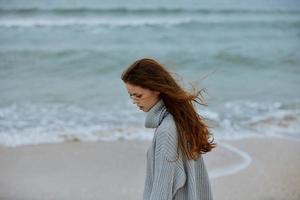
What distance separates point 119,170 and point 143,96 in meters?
Result: 3.50

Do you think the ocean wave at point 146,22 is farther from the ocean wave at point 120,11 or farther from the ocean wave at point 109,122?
the ocean wave at point 109,122

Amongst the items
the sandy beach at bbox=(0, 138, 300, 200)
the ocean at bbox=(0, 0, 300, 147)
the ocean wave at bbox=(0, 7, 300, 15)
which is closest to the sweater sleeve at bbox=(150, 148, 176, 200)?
the ocean at bbox=(0, 0, 300, 147)

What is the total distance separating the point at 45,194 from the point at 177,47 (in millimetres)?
10826

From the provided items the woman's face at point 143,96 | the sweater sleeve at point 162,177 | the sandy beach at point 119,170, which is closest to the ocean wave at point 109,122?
the sandy beach at point 119,170

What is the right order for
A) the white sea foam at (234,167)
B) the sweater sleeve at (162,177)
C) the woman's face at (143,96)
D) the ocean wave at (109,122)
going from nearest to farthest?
the sweater sleeve at (162,177)
the woman's face at (143,96)
the white sea foam at (234,167)
the ocean wave at (109,122)

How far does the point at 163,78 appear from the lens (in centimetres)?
233

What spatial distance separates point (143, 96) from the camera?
92.6 inches

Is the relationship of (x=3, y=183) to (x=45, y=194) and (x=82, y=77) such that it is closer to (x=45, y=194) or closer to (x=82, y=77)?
(x=45, y=194)

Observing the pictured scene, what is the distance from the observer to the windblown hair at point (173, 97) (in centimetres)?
231

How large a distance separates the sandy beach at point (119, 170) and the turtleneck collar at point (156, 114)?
288 cm

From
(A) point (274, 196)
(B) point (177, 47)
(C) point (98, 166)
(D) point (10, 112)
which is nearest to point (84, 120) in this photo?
(D) point (10, 112)

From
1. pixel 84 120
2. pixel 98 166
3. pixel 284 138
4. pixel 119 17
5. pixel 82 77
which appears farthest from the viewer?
pixel 119 17

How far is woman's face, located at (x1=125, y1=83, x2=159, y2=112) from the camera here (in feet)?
7.66

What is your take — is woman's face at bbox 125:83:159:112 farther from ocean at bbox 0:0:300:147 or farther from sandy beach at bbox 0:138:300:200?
sandy beach at bbox 0:138:300:200
